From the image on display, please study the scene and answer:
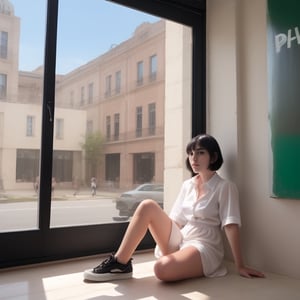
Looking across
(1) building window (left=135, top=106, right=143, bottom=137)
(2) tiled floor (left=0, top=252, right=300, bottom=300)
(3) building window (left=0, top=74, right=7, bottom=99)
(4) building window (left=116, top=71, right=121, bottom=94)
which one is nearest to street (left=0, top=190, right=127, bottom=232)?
(2) tiled floor (left=0, top=252, right=300, bottom=300)

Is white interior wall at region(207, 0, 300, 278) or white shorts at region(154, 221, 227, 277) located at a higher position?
white interior wall at region(207, 0, 300, 278)

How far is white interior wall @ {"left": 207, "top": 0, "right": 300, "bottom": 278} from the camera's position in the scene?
194 cm

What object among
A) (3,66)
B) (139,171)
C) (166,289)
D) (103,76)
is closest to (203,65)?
(103,76)

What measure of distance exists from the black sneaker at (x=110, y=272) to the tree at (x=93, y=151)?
0.68 meters

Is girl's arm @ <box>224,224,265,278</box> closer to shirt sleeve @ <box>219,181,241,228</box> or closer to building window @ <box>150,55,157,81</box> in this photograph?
shirt sleeve @ <box>219,181,241,228</box>

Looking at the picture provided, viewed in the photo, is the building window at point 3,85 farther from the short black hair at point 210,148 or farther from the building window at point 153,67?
the short black hair at point 210,148

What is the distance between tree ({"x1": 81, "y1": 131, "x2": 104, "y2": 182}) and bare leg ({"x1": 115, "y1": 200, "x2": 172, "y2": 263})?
54 cm

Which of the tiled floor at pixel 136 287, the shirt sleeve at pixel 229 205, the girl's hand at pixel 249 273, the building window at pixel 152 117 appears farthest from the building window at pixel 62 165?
the girl's hand at pixel 249 273

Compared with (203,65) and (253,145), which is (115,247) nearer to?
(253,145)

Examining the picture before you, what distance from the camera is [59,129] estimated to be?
216cm

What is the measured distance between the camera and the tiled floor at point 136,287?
1.55 meters

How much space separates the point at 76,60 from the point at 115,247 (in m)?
1.28

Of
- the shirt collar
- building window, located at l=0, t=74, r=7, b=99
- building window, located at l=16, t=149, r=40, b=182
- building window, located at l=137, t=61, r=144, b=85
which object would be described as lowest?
the shirt collar

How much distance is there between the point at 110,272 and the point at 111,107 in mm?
1135
